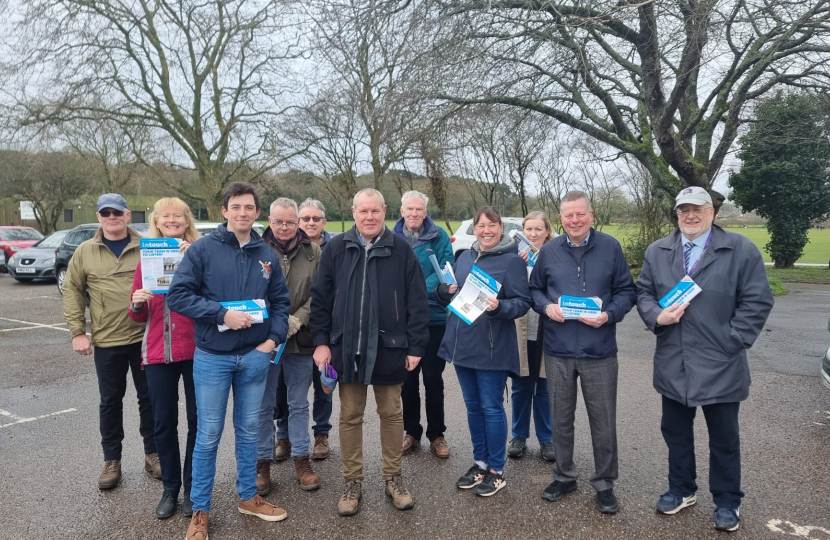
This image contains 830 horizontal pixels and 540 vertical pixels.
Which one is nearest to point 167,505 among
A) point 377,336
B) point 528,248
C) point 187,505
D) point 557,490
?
point 187,505

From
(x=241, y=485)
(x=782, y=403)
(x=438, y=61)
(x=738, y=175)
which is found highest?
(x=438, y=61)

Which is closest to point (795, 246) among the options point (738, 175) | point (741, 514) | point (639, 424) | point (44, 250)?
point (738, 175)

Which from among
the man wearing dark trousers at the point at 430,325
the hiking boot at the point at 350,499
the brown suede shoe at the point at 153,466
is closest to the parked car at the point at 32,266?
the brown suede shoe at the point at 153,466

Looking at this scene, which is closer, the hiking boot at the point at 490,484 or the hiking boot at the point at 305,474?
the hiking boot at the point at 490,484

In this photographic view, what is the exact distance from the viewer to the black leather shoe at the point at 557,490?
3696 millimetres

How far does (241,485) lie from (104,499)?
979mm

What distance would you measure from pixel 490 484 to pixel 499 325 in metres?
1.04

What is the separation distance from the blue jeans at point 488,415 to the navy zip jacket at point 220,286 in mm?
1346

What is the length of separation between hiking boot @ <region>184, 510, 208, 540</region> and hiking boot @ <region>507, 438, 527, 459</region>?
7.35 ft

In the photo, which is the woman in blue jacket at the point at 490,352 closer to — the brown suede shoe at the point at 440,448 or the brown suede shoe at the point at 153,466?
the brown suede shoe at the point at 440,448

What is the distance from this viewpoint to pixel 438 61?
10266 millimetres

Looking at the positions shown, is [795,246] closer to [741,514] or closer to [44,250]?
[741,514]

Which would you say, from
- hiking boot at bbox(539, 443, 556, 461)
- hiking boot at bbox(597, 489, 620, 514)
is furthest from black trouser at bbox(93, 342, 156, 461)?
hiking boot at bbox(597, 489, 620, 514)

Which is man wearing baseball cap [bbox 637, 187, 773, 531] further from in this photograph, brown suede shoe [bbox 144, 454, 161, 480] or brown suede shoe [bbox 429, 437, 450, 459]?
brown suede shoe [bbox 144, 454, 161, 480]
